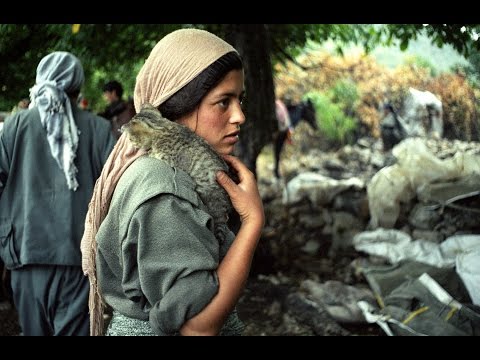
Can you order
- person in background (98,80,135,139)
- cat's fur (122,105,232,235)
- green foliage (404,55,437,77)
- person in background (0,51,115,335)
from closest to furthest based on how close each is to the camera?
cat's fur (122,105,232,235)
person in background (0,51,115,335)
green foliage (404,55,437,77)
person in background (98,80,135,139)

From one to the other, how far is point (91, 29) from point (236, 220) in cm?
452

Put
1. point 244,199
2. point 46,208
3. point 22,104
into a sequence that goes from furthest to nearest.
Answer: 1. point 22,104
2. point 46,208
3. point 244,199

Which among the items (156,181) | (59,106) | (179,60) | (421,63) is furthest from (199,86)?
(421,63)

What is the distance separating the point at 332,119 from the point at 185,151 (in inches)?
344

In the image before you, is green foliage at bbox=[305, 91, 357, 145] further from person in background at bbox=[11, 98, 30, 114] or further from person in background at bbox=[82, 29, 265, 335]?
person in background at bbox=[82, 29, 265, 335]

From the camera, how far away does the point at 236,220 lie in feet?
7.41

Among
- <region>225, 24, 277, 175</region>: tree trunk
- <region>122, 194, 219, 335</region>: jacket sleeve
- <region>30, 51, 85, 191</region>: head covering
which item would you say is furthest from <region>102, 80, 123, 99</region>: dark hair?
<region>122, 194, 219, 335</region>: jacket sleeve

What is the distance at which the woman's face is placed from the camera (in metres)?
1.44

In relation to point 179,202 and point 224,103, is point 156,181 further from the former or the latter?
point 224,103

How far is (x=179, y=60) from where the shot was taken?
55.5 inches

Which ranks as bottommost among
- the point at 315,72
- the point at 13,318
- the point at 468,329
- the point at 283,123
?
the point at 13,318

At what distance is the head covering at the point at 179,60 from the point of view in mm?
1398
